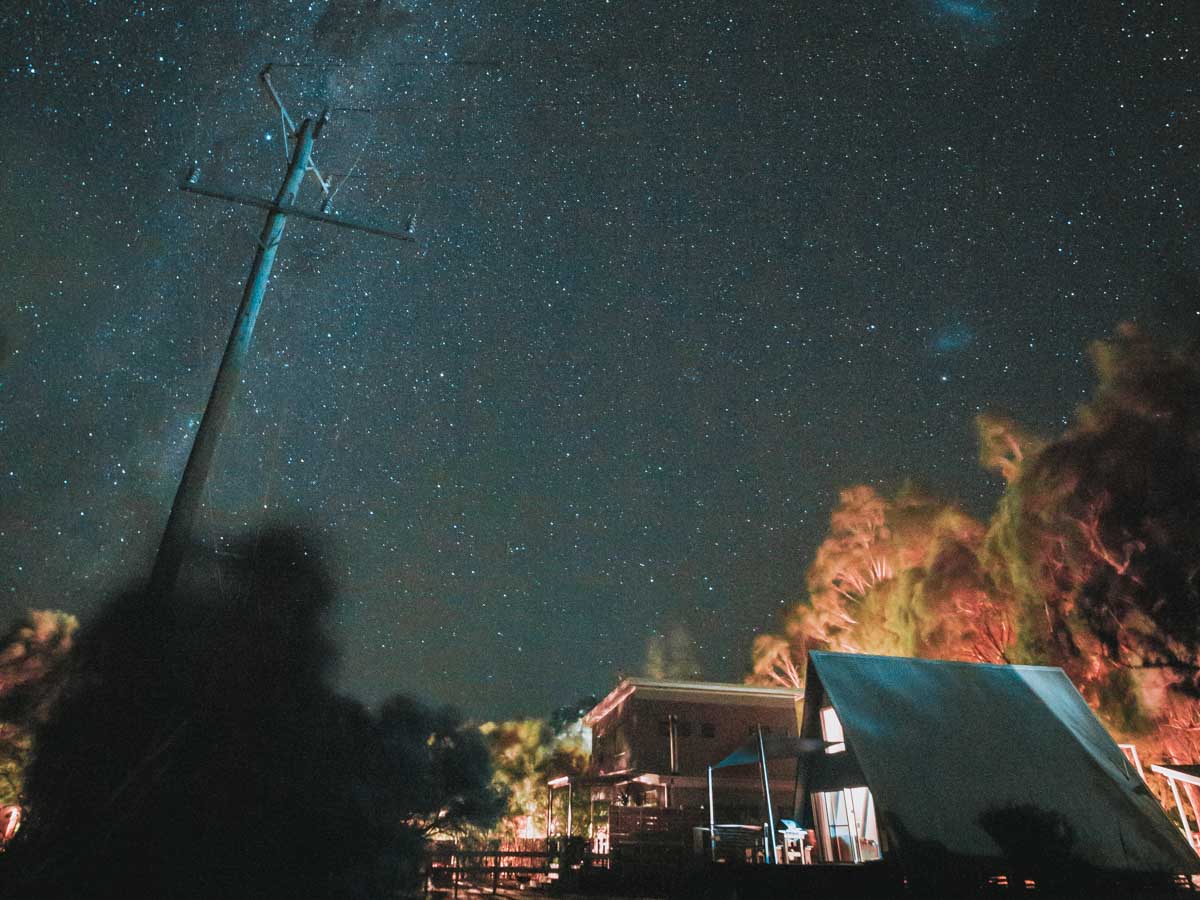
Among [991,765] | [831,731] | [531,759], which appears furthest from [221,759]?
[531,759]

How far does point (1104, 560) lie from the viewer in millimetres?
19438

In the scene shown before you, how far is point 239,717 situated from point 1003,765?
1184 centimetres

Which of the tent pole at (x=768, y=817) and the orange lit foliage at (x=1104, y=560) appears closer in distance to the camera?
the tent pole at (x=768, y=817)

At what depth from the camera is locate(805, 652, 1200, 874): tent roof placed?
33.6 feet

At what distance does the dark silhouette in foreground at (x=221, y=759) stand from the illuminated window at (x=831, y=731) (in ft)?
30.3

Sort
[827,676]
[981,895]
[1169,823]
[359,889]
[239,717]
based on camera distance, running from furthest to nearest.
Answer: [827,676] < [1169,823] < [981,895] < [359,889] < [239,717]

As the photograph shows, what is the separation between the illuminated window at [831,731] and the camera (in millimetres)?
13391

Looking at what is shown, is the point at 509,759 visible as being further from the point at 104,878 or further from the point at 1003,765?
the point at 104,878

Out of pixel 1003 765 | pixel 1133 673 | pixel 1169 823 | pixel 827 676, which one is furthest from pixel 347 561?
pixel 1133 673

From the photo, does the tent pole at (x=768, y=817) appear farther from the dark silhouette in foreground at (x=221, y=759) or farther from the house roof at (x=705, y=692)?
the house roof at (x=705, y=692)

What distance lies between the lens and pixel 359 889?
6164 mm

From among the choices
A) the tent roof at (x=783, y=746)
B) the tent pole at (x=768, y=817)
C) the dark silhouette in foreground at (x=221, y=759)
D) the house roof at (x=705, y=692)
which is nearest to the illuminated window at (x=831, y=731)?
the tent roof at (x=783, y=746)

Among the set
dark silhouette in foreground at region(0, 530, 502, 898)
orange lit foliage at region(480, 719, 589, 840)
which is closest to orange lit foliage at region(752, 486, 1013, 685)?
orange lit foliage at region(480, 719, 589, 840)

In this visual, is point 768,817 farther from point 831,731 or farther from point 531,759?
point 531,759
